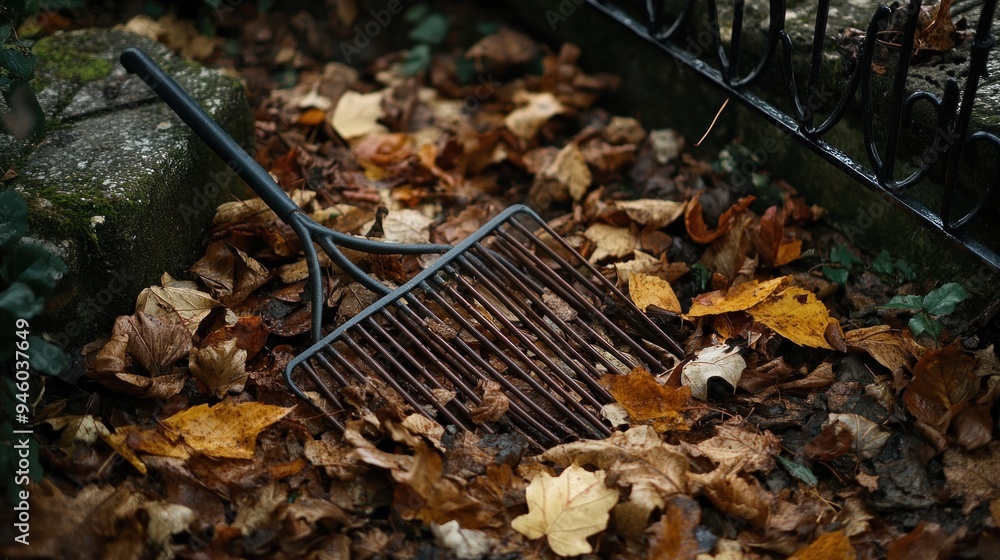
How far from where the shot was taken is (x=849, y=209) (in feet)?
7.27

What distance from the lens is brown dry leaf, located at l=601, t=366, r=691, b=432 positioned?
1.74 m

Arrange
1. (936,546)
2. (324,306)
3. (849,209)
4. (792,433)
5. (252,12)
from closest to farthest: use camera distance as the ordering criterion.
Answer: (936,546) → (792,433) → (324,306) → (849,209) → (252,12)

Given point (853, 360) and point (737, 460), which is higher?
point (853, 360)

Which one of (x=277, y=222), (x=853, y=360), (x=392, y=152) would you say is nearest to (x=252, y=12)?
(x=392, y=152)

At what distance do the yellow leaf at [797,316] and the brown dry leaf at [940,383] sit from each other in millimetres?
203

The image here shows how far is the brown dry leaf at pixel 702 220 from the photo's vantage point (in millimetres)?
2234

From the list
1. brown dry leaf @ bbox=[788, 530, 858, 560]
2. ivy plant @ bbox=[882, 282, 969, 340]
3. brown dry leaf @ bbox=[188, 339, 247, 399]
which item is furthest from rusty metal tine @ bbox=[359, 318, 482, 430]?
ivy plant @ bbox=[882, 282, 969, 340]

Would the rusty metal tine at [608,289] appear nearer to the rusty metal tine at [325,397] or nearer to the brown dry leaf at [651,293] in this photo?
the brown dry leaf at [651,293]

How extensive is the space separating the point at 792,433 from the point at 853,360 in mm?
265

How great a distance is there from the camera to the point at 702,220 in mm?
2305

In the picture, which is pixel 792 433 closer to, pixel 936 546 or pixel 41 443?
pixel 936 546

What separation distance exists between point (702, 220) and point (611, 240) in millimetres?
261

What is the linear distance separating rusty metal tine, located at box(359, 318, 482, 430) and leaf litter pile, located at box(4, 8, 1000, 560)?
0.05 meters
